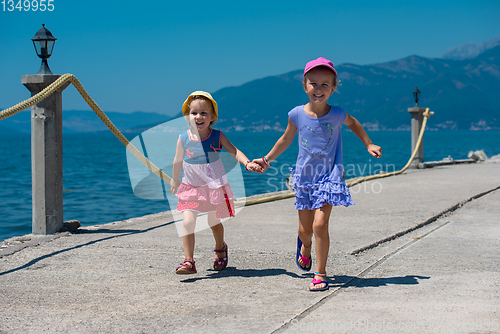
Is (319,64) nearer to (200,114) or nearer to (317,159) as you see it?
(317,159)

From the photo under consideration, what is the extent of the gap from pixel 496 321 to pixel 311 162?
1.58 meters

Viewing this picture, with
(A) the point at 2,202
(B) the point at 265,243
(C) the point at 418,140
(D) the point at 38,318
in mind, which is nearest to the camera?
(D) the point at 38,318

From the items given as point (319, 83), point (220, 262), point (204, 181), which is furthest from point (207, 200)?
point (319, 83)

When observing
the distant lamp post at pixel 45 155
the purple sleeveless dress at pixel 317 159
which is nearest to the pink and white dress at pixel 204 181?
the purple sleeveless dress at pixel 317 159

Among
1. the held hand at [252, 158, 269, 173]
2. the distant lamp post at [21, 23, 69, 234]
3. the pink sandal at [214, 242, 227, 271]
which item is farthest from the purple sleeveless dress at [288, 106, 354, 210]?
the distant lamp post at [21, 23, 69, 234]

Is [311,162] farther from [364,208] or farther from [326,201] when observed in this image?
[364,208]

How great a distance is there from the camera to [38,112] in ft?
16.5

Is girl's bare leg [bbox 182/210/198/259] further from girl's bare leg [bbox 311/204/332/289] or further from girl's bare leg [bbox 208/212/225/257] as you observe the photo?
girl's bare leg [bbox 311/204/332/289]

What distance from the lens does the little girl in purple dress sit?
3.51 metres

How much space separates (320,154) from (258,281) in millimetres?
1053

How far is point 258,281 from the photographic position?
3.61 m

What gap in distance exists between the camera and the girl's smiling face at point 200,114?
12.8 ft

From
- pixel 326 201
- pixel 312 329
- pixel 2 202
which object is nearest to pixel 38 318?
pixel 312 329

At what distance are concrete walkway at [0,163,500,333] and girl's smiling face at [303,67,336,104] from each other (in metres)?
1.38
